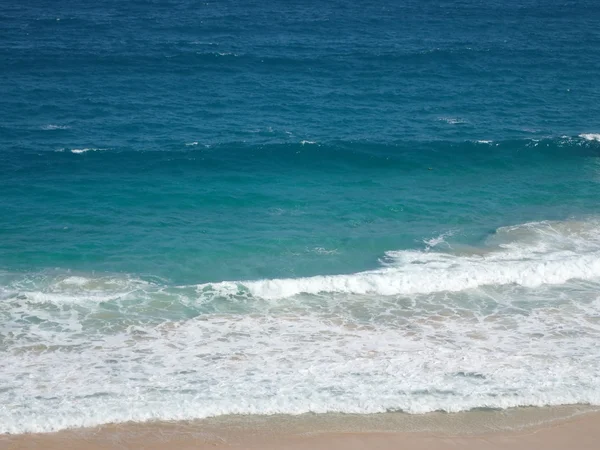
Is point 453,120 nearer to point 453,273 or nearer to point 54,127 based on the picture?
point 453,273

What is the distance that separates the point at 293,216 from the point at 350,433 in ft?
37.5

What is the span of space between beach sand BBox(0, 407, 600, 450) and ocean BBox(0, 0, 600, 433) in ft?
1.25

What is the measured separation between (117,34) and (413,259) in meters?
25.8

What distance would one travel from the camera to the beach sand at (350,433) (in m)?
15.2

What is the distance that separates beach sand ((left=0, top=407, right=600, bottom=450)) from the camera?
1520 centimetres

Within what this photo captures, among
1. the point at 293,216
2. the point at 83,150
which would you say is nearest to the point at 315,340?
the point at 293,216

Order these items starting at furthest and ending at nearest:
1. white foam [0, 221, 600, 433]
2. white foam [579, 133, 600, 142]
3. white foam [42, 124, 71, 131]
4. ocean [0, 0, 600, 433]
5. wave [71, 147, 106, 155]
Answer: white foam [579, 133, 600, 142] → white foam [42, 124, 71, 131] → wave [71, 147, 106, 155] → ocean [0, 0, 600, 433] → white foam [0, 221, 600, 433]

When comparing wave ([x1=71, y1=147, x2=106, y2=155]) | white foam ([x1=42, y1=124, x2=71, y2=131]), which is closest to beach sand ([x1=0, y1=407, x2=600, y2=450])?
wave ([x1=71, y1=147, x2=106, y2=155])

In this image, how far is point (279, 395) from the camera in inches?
659

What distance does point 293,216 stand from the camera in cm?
2589

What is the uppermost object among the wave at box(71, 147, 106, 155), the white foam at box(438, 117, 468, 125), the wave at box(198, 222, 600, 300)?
the white foam at box(438, 117, 468, 125)

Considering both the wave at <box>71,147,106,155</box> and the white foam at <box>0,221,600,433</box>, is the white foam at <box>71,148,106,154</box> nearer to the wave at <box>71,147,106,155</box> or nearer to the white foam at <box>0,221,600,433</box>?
the wave at <box>71,147,106,155</box>

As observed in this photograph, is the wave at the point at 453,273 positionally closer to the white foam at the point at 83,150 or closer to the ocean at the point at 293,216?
the ocean at the point at 293,216

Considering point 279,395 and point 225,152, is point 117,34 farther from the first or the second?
point 279,395
